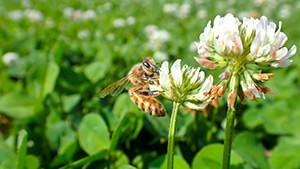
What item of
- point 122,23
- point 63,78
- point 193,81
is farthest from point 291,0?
point 193,81

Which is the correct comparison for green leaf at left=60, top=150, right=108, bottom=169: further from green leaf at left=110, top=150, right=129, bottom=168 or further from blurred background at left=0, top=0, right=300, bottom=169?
green leaf at left=110, top=150, right=129, bottom=168

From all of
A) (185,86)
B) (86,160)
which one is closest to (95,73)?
(86,160)

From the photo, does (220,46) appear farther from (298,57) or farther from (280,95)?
(298,57)

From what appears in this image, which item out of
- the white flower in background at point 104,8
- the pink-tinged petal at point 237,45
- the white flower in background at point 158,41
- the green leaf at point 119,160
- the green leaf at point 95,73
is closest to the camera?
the pink-tinged petal at point 237,45

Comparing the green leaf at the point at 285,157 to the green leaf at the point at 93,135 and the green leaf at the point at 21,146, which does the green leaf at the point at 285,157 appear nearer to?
the green leaf at the point at 93,135

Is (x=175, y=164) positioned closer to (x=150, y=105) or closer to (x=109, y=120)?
(x=150, y=105)

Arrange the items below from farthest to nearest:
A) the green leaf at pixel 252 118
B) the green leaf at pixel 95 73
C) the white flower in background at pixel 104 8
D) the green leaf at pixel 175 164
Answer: the white flower in background at pixel 104 8 < the green leaf at pixel 95 73 < the green leaf at pixel 252 118 < the green leaf at pixel 175 164

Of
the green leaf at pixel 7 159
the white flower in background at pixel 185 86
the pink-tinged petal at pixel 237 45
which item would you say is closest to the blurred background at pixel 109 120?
the green leaf at pixel 7 159
